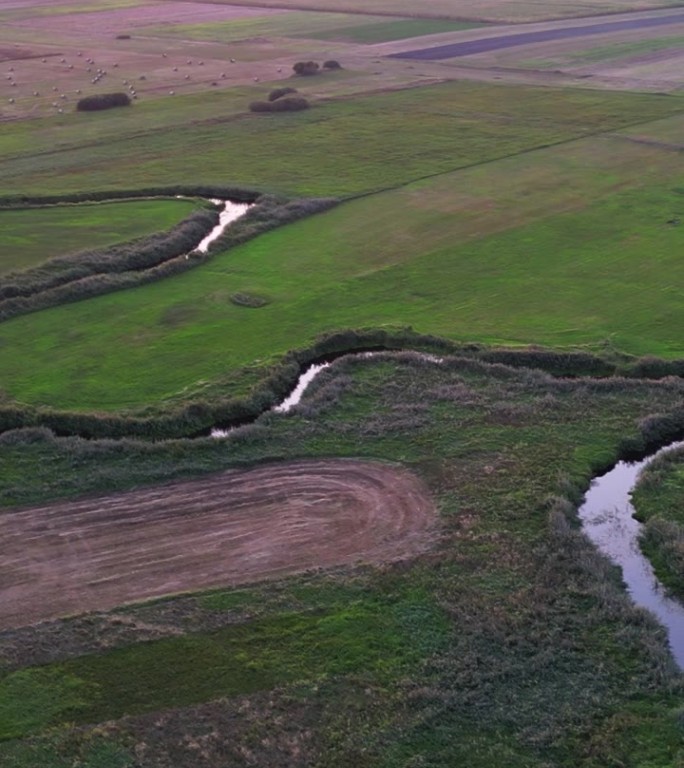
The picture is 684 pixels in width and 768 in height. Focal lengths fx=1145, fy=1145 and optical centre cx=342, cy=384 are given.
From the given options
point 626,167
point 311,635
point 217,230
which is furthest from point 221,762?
point 626,167

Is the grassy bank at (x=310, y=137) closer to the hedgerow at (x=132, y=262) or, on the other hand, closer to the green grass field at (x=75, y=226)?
the green grass field at (x=75, y=226)

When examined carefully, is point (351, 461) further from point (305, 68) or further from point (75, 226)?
point (305, 68)

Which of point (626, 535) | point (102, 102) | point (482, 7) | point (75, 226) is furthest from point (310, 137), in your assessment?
point (482, 7)

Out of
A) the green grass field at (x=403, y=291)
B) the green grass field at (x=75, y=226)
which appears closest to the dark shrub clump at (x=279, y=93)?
the green grass field at (x=403, y=291)

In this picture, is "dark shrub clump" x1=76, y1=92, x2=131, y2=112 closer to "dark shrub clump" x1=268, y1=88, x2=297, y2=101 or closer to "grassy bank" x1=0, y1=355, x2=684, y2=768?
"dark shrub clump" x1=268, y1=88, x2=297, y2=101

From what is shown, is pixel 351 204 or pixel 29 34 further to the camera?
pixel 29 34

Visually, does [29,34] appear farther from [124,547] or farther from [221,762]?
[221,762]

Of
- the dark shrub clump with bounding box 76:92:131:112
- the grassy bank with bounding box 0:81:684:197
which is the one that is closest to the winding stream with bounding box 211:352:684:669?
the grassy bank with bounding box 0:81:684:197
